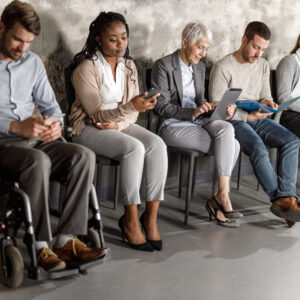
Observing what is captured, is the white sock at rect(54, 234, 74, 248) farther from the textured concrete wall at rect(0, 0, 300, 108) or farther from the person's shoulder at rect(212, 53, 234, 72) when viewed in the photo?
the person's shoulder at rect(212, 53, 234, 72)

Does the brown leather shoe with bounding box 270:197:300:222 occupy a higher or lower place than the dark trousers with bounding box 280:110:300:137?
lower

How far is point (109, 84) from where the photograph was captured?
9.59ft

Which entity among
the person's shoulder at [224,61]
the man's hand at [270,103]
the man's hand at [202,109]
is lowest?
the man's hand at [202,109]

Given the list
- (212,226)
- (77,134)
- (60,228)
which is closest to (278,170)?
(212,226)

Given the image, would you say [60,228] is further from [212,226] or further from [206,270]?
[212,226]

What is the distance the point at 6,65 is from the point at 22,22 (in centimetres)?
25

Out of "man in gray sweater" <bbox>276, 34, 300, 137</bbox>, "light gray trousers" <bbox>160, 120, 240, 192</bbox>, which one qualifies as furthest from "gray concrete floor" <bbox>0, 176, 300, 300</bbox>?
"man in gray sweater" <bbox>276, 34, 300, 137</bbox>

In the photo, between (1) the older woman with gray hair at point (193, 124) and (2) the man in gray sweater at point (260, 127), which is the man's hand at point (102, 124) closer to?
(1) the older woman with gray hair at point (193, 124)

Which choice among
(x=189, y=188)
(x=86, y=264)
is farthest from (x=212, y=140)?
(x=86, y=264)

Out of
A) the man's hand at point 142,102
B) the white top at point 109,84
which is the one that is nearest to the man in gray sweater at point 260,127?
the white top at point 109,84

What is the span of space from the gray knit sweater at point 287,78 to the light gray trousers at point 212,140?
86 centimetres

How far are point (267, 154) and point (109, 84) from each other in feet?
3.68

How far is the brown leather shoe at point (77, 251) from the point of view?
2.34 metres

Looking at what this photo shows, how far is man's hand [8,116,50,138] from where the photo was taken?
7.44 ft
